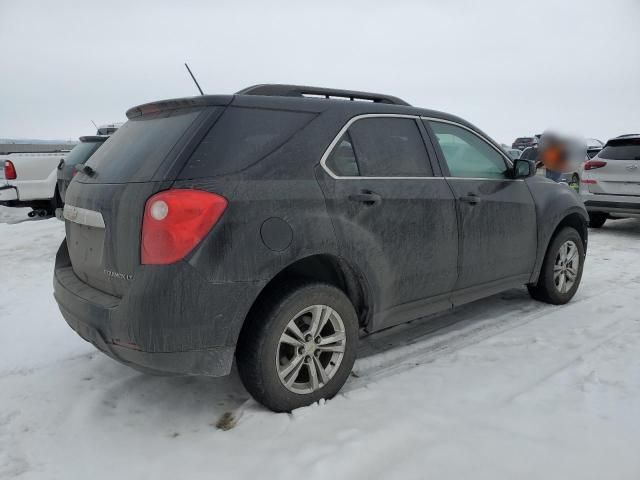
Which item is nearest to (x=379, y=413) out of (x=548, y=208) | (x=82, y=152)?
(x=548, y=208)

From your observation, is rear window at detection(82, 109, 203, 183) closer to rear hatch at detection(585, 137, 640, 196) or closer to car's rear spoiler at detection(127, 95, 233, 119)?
car's rear spoiler at detection(127, 95, 233, 119)

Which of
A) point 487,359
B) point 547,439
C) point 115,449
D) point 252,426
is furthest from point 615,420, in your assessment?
point 115,449

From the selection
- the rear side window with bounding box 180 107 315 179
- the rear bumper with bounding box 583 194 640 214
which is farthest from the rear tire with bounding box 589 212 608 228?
the rear side window with bounding box 180 107 315 179

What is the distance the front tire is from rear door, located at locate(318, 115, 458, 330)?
0.29 metres

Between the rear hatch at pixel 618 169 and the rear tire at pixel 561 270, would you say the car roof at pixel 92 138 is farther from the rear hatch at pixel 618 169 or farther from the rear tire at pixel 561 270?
the rear hatch at pixel 618 169

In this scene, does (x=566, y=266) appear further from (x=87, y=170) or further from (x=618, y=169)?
(x=618, y=169)

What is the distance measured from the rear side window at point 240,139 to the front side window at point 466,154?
1267mm

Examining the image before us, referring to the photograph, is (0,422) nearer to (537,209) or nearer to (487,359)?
(487,359)

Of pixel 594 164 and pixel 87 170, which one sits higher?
pixel 594 164

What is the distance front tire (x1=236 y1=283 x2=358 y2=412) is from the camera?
2.55m

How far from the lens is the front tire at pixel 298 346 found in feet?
8.36

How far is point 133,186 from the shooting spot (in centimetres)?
247

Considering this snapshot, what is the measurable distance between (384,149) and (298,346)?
1316 mm

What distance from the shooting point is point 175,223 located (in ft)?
7.49
